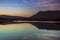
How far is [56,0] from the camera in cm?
153

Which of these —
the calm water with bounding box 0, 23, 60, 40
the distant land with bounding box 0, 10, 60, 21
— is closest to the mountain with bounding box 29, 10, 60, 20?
the distant land with bounding box 0, 10, 60, 21

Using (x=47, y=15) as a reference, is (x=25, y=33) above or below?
below

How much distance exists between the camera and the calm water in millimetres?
1487

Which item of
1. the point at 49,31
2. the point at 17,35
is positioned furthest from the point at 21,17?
the point at 49,31

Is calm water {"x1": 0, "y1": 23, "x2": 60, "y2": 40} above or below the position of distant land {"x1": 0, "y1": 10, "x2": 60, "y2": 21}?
below

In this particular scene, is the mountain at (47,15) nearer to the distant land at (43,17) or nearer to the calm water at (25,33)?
the distant land at (43,17)

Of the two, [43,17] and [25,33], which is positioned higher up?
[43,17]

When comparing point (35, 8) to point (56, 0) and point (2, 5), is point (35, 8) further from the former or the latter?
point (2, 5)

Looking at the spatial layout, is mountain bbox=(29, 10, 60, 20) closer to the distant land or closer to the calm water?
the distant land

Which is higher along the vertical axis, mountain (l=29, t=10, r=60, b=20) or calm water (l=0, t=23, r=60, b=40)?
mountain (l=29, t=10, r=60, b=20)

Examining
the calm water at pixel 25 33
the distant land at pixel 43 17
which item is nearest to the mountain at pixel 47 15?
the distant land at pixel 43 17

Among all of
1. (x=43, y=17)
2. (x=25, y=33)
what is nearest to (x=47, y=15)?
(x=43, y=17)

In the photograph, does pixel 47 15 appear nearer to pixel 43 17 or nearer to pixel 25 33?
pixel 43 17

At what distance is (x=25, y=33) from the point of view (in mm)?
1530
